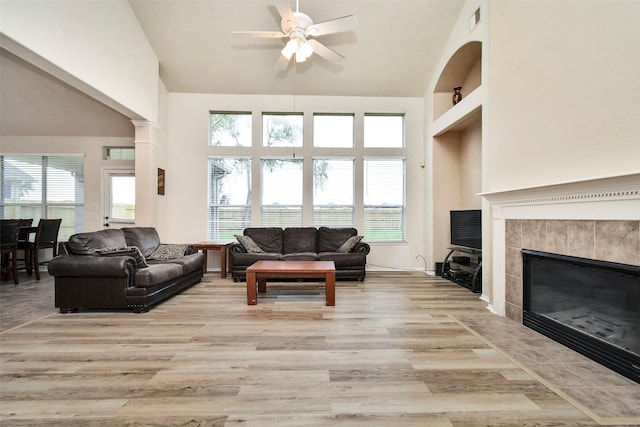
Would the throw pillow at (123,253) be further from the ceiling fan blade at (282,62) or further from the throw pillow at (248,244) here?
the ceiling fan blade at (282,62)

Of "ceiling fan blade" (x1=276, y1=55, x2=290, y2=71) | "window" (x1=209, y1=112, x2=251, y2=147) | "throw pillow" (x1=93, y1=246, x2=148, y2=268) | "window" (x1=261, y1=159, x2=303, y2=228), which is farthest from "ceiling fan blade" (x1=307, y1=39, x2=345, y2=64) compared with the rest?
"throw pillow" (x1=93, y1=246, x2=148, y2=268)

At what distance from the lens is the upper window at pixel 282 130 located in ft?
18.6

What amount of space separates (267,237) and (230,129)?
2370 mm

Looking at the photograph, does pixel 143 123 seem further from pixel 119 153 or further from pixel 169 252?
pixel 169 252

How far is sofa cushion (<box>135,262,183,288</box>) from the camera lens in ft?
10.4

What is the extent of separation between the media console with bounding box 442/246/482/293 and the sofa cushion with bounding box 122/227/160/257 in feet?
16.0

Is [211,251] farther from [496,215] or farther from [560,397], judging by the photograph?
[560,397]

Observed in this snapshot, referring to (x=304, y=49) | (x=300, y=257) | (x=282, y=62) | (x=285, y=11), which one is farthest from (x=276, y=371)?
(x=282, y=62)

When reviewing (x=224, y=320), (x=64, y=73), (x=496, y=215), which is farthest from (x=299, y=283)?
(x=64, y=73)

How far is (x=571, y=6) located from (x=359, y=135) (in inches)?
140

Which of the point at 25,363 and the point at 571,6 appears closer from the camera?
the point at 25,363

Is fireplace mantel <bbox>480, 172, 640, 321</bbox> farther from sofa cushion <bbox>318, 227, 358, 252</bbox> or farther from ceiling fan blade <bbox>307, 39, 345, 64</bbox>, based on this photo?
ceiling fan blade <bbox>307, 39, 345, 64</bbox>

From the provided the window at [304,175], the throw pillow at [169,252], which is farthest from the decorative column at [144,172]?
the window at [304,175]

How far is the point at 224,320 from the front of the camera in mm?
2916
